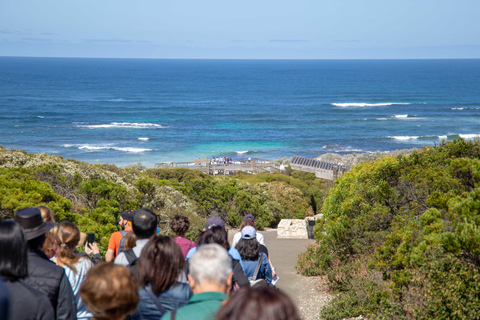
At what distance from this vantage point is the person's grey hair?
6.97 ft

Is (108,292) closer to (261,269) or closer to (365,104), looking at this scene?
(261,269)

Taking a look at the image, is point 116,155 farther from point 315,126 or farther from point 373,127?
point 373,127

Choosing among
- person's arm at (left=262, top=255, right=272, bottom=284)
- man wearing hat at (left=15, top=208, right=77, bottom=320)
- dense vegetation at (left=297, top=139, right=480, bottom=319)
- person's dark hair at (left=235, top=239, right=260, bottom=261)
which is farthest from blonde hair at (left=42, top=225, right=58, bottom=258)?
dense vegetation at (left=297, top=139, right=480, bottom=319)

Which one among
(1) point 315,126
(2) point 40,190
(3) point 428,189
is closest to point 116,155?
(1) point 315,126

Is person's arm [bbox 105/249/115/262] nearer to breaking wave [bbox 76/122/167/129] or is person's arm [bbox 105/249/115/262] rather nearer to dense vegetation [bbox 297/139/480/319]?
dense vegetation [bbox 297/139/480/319]

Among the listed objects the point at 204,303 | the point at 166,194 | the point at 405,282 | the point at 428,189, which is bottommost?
the point at 166,194

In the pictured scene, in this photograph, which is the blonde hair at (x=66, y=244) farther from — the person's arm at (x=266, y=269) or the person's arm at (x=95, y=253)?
the person's arm at (x=266, y=269)

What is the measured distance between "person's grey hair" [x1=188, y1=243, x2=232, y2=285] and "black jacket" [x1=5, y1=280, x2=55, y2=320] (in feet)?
3.03

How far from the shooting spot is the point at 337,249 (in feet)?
27.5

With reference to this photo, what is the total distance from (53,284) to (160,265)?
0.69 metres

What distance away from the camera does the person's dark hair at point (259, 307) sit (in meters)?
1.51

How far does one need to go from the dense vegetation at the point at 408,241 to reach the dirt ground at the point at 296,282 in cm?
29

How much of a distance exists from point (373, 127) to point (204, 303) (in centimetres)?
5642

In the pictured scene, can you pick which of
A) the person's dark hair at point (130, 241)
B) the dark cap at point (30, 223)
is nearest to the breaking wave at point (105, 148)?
the person's dark hair at point (130, 241)
